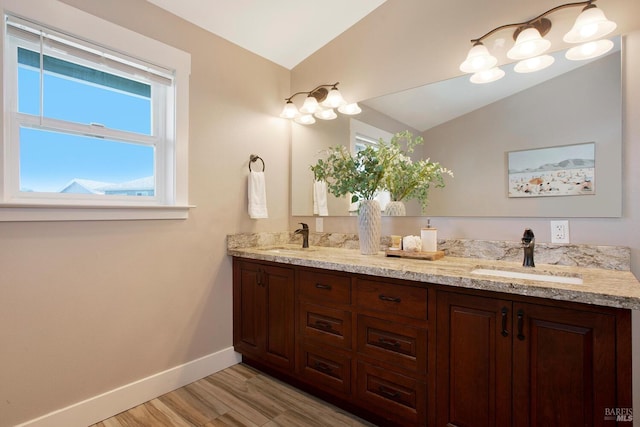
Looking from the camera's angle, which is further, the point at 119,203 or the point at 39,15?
the point at 119,203

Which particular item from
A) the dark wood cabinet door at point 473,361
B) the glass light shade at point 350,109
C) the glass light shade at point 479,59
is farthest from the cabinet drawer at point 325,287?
the glass light shade at point 479,59

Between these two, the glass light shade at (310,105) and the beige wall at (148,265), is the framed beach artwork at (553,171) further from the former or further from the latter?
the beige wall at (148,265)

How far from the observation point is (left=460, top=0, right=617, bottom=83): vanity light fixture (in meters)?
1.50

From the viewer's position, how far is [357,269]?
1.69 metres

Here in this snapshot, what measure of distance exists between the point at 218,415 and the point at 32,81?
2.06 meters

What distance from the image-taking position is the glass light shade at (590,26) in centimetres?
148

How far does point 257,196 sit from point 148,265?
912mm

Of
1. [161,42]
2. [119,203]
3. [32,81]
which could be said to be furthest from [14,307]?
[161,42]

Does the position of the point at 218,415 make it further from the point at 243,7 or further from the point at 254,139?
the point at 243,7

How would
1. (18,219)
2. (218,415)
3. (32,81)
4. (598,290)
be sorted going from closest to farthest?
1. (598,290)
2. (18,219)
3. (32,81)
4. (218,415)

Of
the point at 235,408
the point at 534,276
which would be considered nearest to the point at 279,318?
the point at 235,408

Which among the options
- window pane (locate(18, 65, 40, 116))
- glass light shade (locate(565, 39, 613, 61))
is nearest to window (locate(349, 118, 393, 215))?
glass light shade (locate(565, 39, 613, 61))

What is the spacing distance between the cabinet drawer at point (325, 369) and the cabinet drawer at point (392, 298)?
14.6 inches

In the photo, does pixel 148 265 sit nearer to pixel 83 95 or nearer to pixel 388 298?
pixel 83 95
